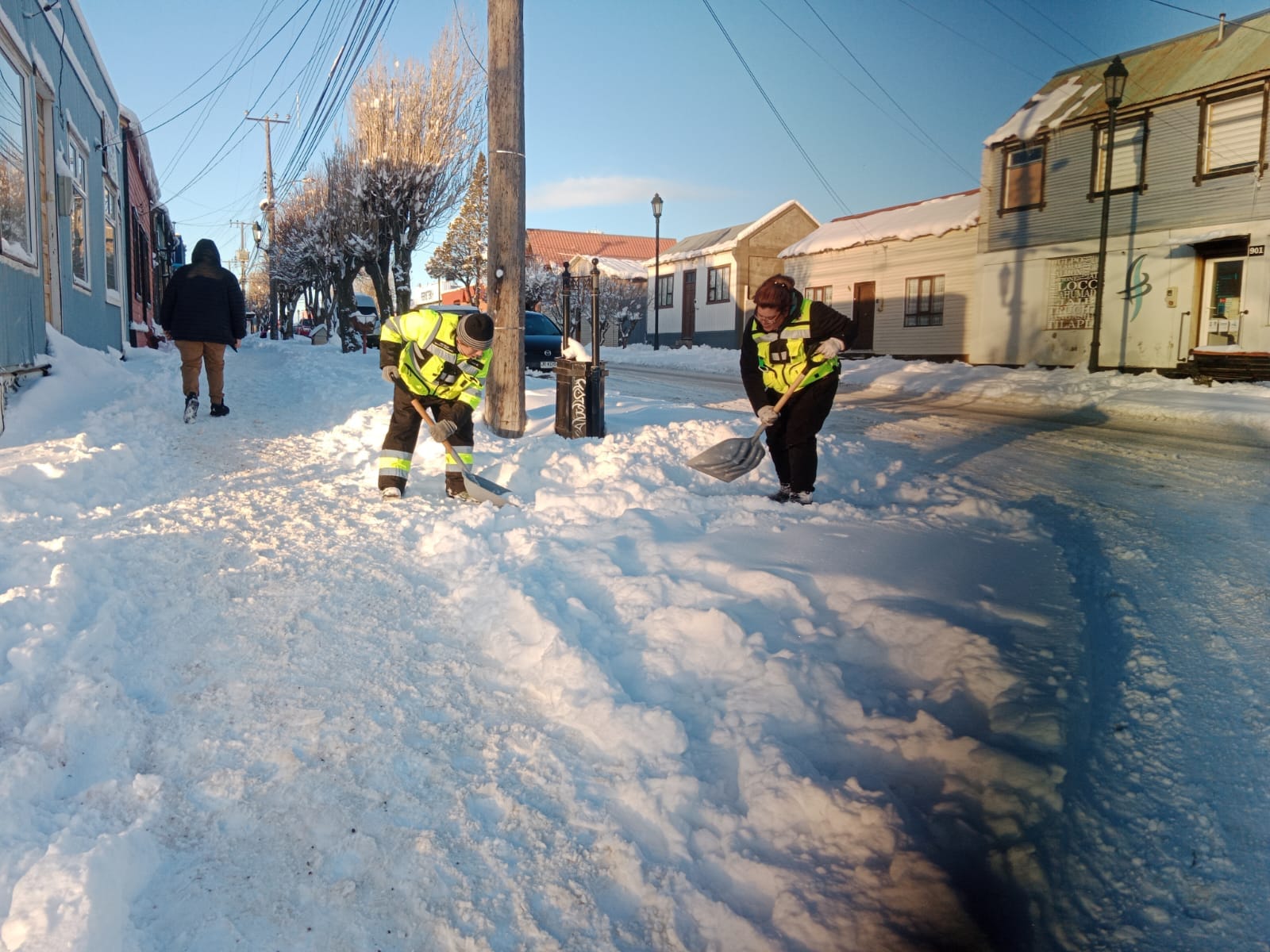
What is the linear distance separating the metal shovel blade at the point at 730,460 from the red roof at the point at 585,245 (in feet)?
161

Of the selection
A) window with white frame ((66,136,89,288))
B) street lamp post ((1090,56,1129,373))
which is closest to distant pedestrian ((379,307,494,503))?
Result: window with white frame ((66,136,89,288))

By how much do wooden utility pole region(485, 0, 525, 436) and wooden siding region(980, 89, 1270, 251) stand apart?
1573 cm

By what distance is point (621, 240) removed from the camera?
2304 inches

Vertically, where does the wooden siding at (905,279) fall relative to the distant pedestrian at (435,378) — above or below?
above

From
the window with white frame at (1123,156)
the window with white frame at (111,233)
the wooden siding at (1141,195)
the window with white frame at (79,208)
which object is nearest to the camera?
the window with white frame at (79,208)

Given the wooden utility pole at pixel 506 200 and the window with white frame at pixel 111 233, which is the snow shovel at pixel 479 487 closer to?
the wooden utility pole at pixel 506 200

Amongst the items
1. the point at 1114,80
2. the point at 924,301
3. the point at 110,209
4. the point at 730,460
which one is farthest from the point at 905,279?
the point at 730,460

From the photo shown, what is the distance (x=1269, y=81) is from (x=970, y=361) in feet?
27.8

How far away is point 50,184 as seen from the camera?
1035 cm

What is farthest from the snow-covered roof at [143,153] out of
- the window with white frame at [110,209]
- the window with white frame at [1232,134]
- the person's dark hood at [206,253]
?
the window with white frame at [1232,134]

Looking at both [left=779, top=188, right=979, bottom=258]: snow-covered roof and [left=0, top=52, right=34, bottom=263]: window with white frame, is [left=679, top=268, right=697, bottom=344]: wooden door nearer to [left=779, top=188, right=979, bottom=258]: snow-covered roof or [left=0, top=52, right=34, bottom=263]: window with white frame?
[left=779, top=188, right=979, bottom=258]: snow-covered roof

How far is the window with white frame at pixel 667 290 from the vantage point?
40.8 metres

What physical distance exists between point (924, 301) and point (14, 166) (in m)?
21.8

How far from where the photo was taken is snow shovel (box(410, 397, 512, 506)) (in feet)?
17.8
